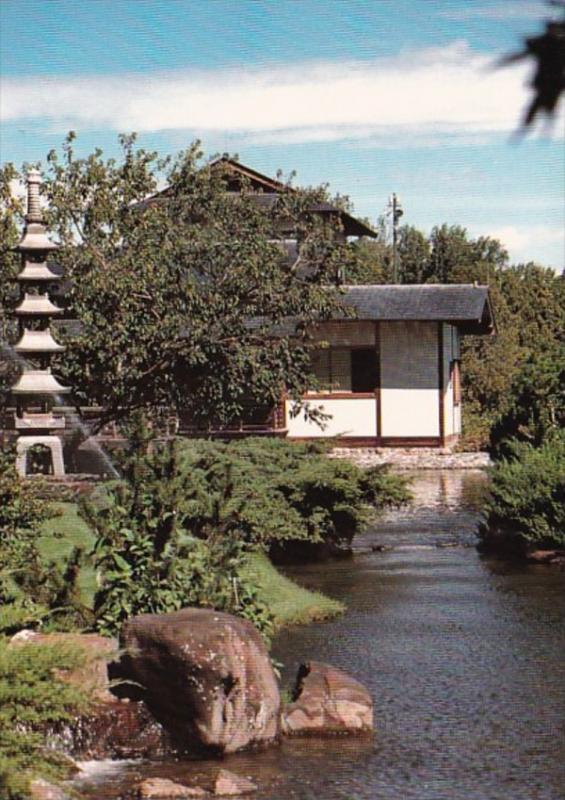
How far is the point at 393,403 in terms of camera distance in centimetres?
3541

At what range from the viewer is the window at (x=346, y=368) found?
118 ft

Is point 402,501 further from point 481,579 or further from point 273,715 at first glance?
point 273,715

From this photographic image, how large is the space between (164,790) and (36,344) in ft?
46.7

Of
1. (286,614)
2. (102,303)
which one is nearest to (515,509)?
(286,614)

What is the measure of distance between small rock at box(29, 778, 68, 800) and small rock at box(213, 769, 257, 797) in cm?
99

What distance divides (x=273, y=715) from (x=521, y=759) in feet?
5.16

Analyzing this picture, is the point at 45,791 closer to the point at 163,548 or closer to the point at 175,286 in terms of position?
the point at 163,548

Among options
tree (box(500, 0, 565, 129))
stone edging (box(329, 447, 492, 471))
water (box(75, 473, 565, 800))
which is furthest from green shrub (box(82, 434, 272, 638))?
stone edging (box(329, 447, 492, 471))

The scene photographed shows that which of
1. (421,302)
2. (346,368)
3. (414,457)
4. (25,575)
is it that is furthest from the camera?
(346,368)

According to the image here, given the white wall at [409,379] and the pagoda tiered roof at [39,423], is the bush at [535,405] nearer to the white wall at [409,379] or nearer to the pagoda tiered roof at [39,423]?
the pagoda tiered roof at [39,423]

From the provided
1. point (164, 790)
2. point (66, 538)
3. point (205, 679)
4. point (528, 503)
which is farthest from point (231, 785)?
point (528, 503)

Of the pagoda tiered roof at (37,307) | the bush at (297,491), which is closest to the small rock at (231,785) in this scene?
the bush at (297,491)

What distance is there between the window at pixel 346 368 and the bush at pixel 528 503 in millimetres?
17357

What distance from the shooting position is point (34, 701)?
736 centimetres
